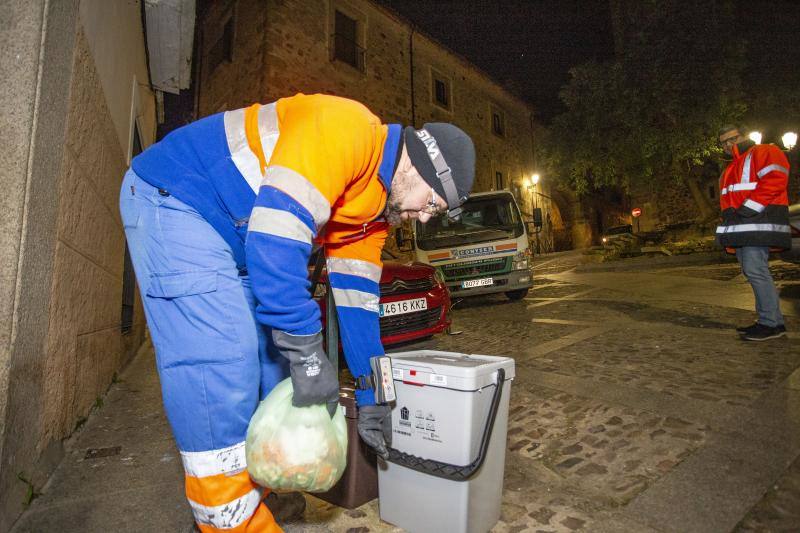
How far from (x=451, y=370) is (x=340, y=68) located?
43.5ft

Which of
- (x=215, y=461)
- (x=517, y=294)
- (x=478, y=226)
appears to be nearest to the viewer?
(x=215, y=461)

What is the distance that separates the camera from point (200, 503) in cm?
141

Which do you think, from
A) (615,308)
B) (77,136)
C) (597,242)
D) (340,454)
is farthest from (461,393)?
(597,242)

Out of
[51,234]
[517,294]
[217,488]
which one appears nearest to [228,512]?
[217,488]

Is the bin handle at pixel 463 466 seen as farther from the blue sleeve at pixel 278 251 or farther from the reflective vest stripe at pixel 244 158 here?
the reflective vest stripe at pixel 244 158

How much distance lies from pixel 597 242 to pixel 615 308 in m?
27.0

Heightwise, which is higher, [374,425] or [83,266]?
[83,266]

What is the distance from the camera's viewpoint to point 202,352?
138 centimetres

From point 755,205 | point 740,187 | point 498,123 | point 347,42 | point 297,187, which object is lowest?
point 297,187

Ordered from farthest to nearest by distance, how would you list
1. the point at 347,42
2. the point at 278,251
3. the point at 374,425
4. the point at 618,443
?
the point at 347,42, the point at 618,443, the point at 374,425, the point at 278,251

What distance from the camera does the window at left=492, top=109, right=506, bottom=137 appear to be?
2105 cm

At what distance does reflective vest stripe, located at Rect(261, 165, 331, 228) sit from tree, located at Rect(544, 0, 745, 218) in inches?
640

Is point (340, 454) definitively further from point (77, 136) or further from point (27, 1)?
point (77, 136)

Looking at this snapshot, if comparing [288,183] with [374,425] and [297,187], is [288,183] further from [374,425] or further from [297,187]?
[374,425]
